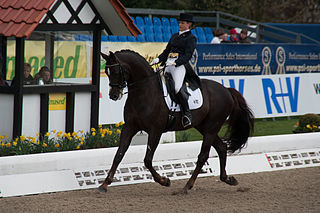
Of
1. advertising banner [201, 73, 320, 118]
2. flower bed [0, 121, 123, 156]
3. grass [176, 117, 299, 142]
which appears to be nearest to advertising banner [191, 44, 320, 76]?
advertising banner [201, 73, 320, 118]

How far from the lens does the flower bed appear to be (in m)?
9.05

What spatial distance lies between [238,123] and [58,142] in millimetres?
2896

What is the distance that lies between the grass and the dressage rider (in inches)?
149

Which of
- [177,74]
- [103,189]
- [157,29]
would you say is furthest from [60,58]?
[157,29]

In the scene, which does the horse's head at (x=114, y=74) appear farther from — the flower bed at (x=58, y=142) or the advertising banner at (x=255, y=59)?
the advertising banner at (x=255, y=59)

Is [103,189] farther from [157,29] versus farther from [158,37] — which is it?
[157,29]

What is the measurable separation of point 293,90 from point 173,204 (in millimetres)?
9970

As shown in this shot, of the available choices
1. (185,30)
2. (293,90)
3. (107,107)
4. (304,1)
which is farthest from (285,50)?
(304,1)

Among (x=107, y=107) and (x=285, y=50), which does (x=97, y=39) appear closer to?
(x=107, y=107)

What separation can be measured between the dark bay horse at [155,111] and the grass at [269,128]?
3.02 m

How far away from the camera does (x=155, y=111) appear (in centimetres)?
824

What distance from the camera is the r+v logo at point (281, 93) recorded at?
16.2 metres

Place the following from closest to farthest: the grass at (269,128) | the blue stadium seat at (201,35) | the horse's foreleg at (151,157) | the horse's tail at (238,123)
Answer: the horse's foreleg at (151,157), the horse's tail at (238,123), the grass at (269,128), the blue stadium seat at (201,35)

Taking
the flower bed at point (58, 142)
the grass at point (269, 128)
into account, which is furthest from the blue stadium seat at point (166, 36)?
the flower bed at point (58, 142)
